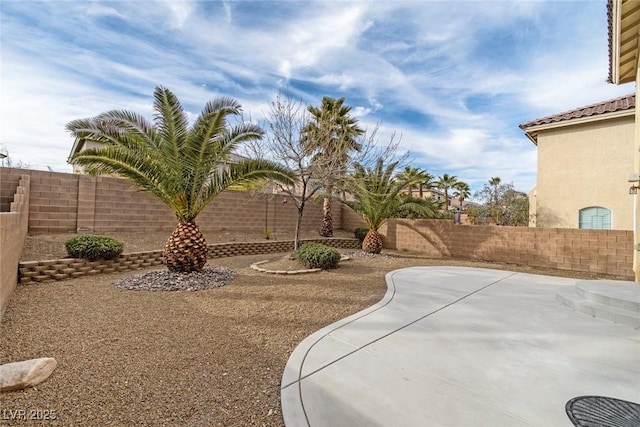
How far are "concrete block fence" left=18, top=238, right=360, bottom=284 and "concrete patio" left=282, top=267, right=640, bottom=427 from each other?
6755mm

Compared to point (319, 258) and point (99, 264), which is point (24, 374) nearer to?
point (99, 264)

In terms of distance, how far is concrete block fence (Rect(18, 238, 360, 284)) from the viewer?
21.9 feet

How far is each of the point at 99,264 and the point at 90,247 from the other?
534 mm

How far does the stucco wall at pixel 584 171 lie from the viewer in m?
11.9

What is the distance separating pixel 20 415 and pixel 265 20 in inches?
401

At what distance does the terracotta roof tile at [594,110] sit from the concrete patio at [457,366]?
10260 millimetres

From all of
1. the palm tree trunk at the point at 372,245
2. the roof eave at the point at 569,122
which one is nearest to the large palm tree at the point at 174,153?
the palm tree trunk at the point at 372,245

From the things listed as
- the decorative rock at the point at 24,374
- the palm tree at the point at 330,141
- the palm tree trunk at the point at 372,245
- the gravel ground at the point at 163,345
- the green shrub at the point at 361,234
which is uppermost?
the palm tree at the point at 330,141

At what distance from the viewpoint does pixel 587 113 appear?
1275 centimetres

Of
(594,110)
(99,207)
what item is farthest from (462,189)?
(99,207)

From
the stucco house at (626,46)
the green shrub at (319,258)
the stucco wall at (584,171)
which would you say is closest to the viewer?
the stucco house at (626,46)

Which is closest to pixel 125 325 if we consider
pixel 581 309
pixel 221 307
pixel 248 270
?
pixel 221 307

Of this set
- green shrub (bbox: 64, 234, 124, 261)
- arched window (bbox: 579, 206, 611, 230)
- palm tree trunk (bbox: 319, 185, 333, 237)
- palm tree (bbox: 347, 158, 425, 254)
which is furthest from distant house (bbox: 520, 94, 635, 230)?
green shrub (bbox: 64, 234, 124, 261)

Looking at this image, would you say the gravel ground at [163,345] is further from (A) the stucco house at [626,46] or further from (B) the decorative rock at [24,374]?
(A) the stucco house at [626,46]
